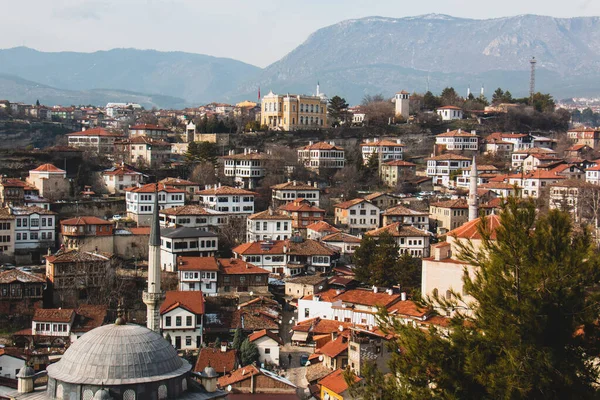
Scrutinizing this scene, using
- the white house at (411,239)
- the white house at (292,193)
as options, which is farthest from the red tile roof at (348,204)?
the white house at (411,239)

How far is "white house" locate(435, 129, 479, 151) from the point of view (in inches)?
2442

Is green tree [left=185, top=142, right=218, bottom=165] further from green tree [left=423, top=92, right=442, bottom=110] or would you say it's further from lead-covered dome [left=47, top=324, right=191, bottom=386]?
lead-covered dome [left=47, top=324, right=191, bottom=386]

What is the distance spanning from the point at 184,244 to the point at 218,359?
1168 centimetres

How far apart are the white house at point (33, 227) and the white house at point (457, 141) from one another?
32783 millimetres

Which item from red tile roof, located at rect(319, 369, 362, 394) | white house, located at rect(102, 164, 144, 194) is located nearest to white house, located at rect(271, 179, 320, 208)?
white house, located at rect(102, 164, 144, 194)

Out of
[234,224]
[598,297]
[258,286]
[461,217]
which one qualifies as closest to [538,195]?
[461,217]

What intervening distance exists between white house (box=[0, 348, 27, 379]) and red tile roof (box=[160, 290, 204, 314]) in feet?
17.9

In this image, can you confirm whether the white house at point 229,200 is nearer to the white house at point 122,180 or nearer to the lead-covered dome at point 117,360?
the white house at point 122,180

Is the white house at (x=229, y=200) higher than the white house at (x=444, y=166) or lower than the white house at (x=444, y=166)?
lower

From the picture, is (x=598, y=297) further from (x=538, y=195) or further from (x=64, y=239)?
(x=538, y=195)

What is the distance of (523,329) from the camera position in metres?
11.3

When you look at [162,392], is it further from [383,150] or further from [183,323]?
[383,150]

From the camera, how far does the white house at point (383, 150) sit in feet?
191

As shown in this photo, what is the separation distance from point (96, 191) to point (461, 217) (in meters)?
20.2
